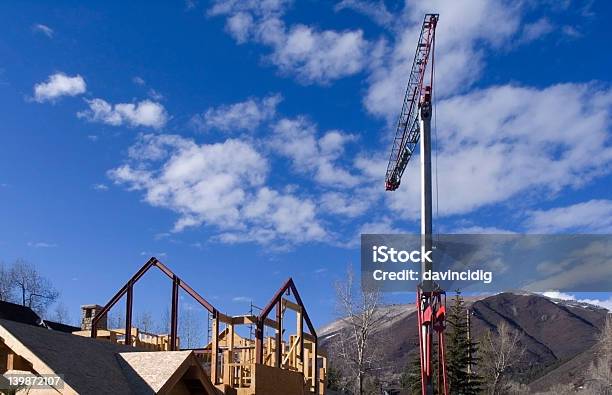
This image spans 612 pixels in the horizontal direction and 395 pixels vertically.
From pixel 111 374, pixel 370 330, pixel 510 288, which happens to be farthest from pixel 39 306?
pixel 111 374

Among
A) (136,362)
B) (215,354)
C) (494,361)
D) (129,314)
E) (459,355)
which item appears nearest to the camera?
(136,362)

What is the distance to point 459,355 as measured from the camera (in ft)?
174

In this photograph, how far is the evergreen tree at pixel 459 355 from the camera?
5191 centimetres

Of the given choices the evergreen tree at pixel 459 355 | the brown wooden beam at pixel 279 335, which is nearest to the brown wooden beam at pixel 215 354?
the brown wooden beam at pixel 279 335

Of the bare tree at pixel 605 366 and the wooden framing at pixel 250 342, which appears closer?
the wooden framing at pixel 250 342

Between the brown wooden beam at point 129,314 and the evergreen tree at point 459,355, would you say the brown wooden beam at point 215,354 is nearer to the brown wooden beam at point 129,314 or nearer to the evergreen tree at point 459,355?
the brown wooden beam at point 129,314

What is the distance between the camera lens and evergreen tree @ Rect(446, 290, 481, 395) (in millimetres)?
51906

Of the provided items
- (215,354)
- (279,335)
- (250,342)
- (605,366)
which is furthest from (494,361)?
(215,354)

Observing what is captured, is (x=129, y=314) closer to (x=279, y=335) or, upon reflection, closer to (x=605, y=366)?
(x=279, y=335)

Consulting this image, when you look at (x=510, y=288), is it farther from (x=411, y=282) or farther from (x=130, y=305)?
(x=130, y=305)

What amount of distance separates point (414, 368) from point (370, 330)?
9151mm

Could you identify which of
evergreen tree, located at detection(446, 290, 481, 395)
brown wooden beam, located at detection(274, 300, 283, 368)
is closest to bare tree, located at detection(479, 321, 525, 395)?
evergreen tree, located at detection(446, 290, 481, 395)

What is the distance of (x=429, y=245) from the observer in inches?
1469

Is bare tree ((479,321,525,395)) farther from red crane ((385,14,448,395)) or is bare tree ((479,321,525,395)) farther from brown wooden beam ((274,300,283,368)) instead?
brown wooden beam ((274,300,283,368))
